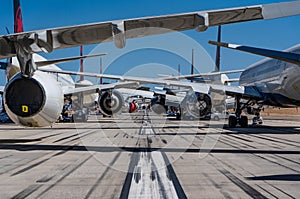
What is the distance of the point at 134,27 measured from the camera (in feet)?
30.3

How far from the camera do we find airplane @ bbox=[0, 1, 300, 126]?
8625 mm

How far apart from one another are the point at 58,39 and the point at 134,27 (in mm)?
2147

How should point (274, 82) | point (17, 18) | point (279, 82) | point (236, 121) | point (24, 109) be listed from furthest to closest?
point (236, 121) → point (274, 82) → point (279, 82) → point (17, 18) → point (24, 109)

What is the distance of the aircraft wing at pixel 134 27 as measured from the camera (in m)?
8.55

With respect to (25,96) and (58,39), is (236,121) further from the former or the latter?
(58,39)

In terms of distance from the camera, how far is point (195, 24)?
8992mm

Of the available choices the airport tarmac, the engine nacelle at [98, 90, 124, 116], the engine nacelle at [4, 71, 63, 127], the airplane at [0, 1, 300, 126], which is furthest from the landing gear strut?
the engine nacelle at [4, 71, 63, 127]

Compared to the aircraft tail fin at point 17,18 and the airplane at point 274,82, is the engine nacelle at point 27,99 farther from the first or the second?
the airplane at point 274,82

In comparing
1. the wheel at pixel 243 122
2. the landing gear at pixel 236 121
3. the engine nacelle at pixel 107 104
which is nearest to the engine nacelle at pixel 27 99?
the engine nacelle at pixel 107 104

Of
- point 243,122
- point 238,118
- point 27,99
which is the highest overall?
point 27,99

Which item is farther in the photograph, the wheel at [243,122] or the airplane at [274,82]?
the wheel at [243,122]

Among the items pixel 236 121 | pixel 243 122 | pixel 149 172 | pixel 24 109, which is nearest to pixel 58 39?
pixel 24 109

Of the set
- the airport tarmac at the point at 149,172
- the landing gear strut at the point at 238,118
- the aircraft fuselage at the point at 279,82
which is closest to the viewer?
the airport tarmac at the point at 149,172

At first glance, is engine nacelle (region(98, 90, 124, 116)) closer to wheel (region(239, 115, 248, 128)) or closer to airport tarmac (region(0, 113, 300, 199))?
wheel (region(239, 115, 248, 128))
